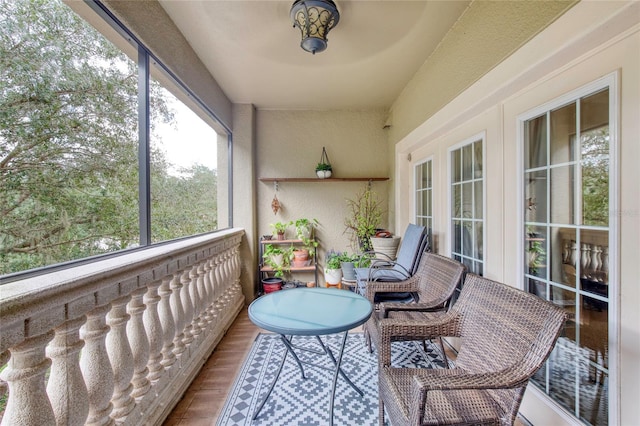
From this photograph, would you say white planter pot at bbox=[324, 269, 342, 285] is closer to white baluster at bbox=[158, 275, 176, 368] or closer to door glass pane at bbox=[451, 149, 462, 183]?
door glass pane at bbox=[451, 149, 462, 183]

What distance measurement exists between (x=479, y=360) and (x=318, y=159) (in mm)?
3085

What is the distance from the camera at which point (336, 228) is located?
3789mm

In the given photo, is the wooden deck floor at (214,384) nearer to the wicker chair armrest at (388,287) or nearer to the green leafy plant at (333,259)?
the wicker chair armrest at (388,287)

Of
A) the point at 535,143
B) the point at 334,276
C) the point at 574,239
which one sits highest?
the point at 535,143

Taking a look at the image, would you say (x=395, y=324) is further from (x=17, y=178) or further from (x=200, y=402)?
(x=17, y=178)

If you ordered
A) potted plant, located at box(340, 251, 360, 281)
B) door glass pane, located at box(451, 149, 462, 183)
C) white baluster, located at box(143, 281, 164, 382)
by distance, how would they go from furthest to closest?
potted plant, located at box(340, 251, 360, 281) → door glass pane, located at box(451, 149, 462, 183) → white baluster, located at box(143, 281, 164, 382)

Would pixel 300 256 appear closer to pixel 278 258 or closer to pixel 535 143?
pixel 278 258

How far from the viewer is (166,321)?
5.44 ft

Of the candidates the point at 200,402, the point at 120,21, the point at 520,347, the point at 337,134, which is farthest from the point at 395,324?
the point at 337,134

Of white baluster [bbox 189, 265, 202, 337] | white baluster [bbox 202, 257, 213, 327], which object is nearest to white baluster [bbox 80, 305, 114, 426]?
white baluster [bbox 189, 265, 202, 337]

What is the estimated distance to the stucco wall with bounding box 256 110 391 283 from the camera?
373 cm

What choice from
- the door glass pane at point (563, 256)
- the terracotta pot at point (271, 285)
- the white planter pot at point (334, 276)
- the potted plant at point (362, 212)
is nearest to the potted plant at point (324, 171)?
the potted plant at point (362, 212)

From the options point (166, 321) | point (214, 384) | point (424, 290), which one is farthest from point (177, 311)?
point (424, 290)

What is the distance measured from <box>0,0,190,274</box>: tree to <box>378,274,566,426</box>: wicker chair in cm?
154
